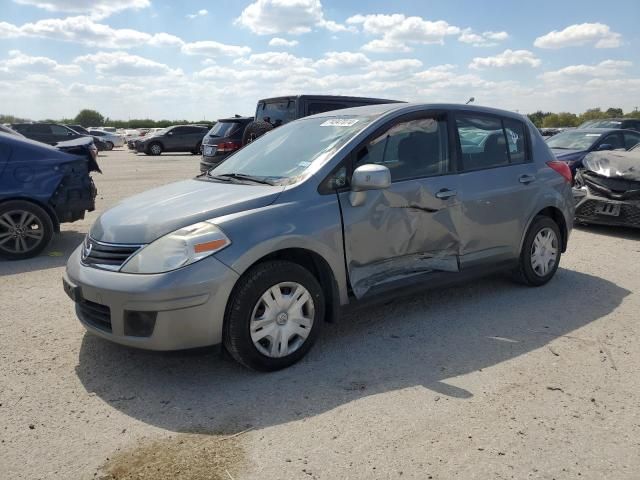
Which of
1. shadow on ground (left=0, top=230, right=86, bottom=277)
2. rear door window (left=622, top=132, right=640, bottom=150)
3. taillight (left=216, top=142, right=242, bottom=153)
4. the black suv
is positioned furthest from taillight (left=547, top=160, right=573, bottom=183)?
the black suv

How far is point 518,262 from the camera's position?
17.7ft

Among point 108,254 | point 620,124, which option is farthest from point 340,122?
point 620,124

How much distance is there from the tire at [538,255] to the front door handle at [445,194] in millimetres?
1172

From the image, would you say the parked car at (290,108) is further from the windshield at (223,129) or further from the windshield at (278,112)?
the windshield at (223,129)

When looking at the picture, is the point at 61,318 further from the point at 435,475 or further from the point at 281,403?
the point at 435,475

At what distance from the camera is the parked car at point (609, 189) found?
311 inches

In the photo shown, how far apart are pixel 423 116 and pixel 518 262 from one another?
1.76 metres

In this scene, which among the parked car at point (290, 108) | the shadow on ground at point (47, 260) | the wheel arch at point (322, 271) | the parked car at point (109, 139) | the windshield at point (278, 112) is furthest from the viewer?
the parked car at point (109, 139)

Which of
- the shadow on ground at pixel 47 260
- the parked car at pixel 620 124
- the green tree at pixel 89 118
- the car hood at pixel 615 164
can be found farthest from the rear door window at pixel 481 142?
the green tree at pixel 89 118

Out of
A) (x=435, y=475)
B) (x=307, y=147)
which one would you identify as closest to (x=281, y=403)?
(x=435, y=475)

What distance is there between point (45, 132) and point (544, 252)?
87.5 ft

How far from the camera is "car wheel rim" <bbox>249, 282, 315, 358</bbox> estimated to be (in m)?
3.61

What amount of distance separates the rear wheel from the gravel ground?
26574 millimetres

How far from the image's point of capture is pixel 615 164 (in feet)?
27.2
